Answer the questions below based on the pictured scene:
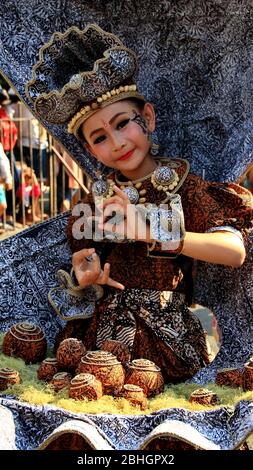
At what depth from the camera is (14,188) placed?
7012 millimetres

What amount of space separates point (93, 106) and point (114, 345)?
0.81m

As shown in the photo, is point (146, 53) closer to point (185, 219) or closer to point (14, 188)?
point (185, 219)

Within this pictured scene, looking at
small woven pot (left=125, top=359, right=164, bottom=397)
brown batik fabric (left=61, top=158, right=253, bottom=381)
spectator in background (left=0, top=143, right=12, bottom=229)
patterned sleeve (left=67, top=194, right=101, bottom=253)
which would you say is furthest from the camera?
spectator in background (left=0, top=143, right=12, bottom=229)

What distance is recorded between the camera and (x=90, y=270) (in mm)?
2834

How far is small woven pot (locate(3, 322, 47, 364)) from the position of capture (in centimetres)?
281

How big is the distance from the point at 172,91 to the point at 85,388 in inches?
53.1

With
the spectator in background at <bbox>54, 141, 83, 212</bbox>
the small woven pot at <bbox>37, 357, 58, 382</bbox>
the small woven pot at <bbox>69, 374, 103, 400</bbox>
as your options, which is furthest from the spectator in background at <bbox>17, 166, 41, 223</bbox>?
the small woven pot at <bbox>69, 374, 103, 400</bbox>

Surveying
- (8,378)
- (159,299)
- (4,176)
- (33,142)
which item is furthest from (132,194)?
(33,142)

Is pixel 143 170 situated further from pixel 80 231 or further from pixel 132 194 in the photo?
pixel 80 231

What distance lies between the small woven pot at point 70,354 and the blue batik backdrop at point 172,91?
427 millimetres

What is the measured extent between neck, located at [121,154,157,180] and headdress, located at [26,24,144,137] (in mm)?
226

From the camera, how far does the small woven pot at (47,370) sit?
2650mm

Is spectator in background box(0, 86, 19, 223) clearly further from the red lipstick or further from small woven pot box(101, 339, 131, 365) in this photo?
small woven pot box(101, 339, 131, 365)
